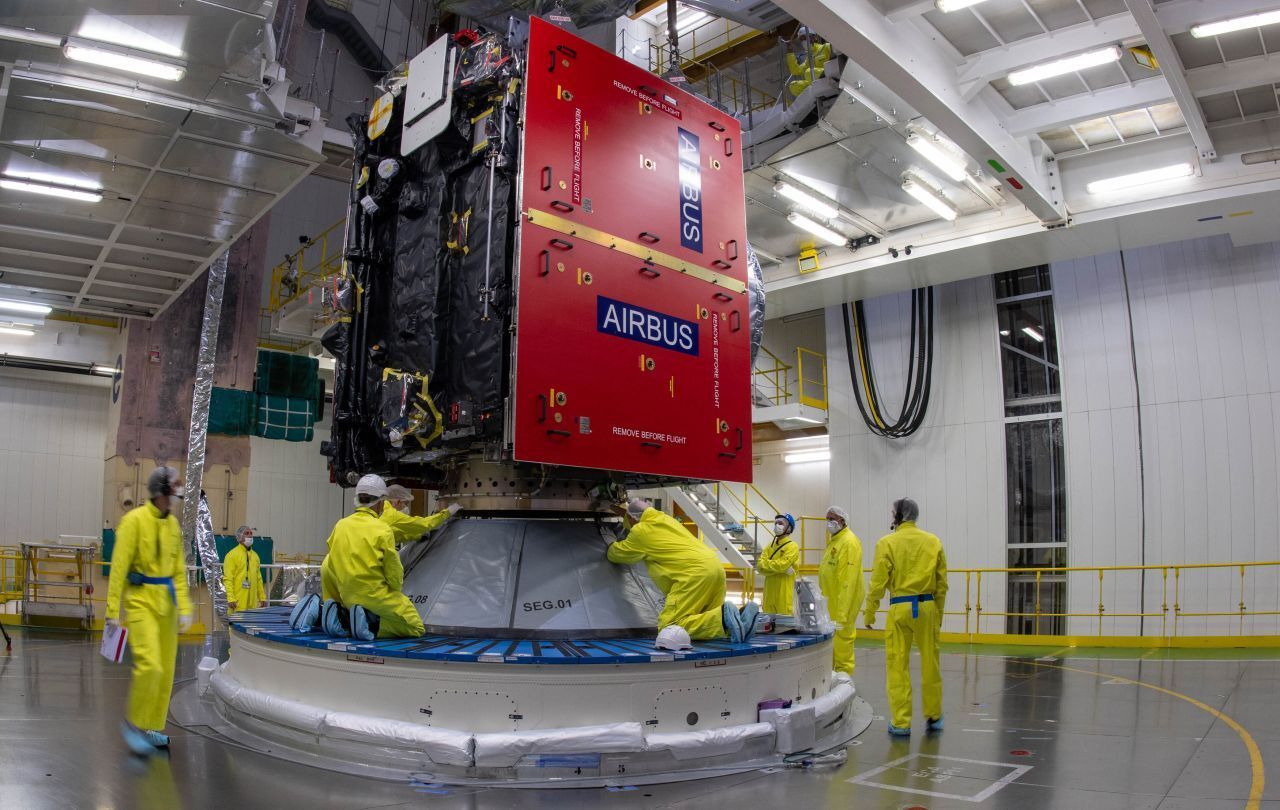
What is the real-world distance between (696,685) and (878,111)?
8213 millimetres

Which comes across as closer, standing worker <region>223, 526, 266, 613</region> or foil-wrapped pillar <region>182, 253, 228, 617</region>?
standing worker <region>223, 526, 266, 613</region>

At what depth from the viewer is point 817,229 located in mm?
14828

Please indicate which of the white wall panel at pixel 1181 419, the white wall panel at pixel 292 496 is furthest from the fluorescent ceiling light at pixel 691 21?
the white wall panel at pixel 292 496

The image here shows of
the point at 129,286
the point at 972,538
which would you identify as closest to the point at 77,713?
the point at 129,286

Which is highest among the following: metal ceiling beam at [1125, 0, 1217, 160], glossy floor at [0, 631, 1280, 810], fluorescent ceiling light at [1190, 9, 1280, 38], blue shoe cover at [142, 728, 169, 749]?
fluorescent ceiling light at [1190, 9, 1280, 38]

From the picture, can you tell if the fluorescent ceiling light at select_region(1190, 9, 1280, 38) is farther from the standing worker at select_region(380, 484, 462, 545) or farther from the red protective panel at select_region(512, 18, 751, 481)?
the standing worker at select_region(380, 484, 462, 545)

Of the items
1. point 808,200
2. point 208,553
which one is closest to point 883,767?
point 808,200

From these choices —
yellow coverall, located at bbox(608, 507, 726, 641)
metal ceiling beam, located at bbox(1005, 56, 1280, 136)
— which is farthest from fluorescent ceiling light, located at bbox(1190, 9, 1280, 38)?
yellow coverall, located at bbox(608, 507, 726, 641)

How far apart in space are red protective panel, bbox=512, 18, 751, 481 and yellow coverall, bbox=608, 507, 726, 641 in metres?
0.59

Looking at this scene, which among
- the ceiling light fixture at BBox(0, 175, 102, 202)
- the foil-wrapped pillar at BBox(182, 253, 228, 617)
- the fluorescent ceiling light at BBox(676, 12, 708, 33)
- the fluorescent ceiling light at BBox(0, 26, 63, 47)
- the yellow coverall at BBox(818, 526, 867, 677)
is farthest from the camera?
the fluorescent ceiling light at BBox(676, 12, 708, 33)

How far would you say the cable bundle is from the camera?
54.7 feet

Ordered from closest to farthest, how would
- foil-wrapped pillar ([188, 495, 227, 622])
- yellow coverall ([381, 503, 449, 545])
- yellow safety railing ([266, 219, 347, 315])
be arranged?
1. yellow coverall ([381, 503, 449, 545])
2. foil-wrapped pillar ([188, 495, 227, 622])
3. yellow safety railing ([266, 219, 347, 315])

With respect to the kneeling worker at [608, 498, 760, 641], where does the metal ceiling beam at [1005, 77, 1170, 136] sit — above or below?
above

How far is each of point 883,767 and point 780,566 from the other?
176 inches
